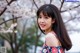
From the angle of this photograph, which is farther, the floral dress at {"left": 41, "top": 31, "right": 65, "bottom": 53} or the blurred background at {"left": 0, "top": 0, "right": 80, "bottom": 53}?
the blurred background at {"left": 0, "top": 0, "right": 80, "bottom": 53}

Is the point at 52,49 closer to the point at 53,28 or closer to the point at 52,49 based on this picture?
the point at 52,49

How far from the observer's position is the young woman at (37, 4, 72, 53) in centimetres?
257

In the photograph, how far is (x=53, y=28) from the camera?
8.86 feet

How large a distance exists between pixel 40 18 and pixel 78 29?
1445 centimetres

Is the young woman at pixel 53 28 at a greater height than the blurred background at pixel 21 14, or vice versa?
the young woman at pixel 53 28

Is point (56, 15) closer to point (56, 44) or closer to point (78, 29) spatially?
point (56, 44)

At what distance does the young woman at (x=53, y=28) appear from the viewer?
8.42 ft

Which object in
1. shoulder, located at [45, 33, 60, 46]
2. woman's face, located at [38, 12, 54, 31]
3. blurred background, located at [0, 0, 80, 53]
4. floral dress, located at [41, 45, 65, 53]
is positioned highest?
woman's face, located at [38, 12, 54, 31]

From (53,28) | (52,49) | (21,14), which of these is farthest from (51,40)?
(21,14)

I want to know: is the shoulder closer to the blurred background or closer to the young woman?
the young woman

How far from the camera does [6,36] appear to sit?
14.0 m

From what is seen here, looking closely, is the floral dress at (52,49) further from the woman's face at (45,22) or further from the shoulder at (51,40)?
the woman's face at (45,22)

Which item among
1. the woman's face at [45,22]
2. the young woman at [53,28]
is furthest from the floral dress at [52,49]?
the woman's face at [45,22]

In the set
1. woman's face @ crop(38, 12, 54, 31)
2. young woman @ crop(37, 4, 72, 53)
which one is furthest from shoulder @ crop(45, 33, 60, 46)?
woman's face @ crop(38, 12, 54, 31)
